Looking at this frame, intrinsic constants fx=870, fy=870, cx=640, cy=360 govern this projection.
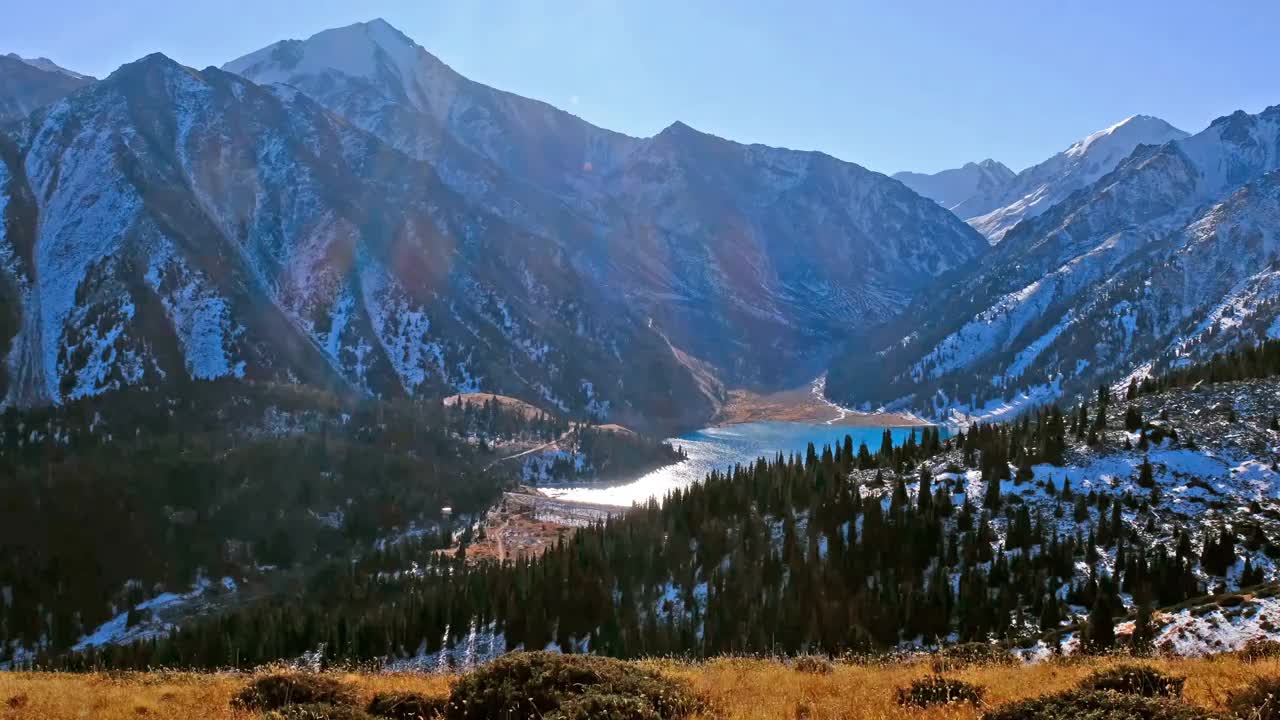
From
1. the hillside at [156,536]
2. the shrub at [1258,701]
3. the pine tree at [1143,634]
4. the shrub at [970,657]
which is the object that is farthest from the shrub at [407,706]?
the hillside at [156,536]

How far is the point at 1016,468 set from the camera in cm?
8756

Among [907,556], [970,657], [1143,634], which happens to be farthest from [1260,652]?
[907,556]

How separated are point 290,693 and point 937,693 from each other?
19.8 metres

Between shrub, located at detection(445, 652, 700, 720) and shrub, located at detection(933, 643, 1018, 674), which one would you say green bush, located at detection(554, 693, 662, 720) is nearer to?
shrub, located at detection(445, 652, 700, 720)

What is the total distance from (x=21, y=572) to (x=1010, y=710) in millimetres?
169205

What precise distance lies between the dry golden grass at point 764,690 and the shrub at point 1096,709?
213 centimetres

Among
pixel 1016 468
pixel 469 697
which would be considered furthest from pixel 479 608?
pixel 469 697

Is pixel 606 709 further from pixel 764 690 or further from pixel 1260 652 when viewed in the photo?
pixel 1260 652

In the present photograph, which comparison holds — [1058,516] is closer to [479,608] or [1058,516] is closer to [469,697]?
[479,608]

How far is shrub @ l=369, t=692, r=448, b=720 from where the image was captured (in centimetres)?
2630

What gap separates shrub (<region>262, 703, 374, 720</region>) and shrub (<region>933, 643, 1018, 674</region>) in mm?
19896

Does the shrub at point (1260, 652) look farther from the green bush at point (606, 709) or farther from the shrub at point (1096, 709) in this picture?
the green bush at point (606, 709)

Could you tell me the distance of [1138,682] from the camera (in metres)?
24.3

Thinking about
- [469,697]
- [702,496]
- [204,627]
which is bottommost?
[204,627]
